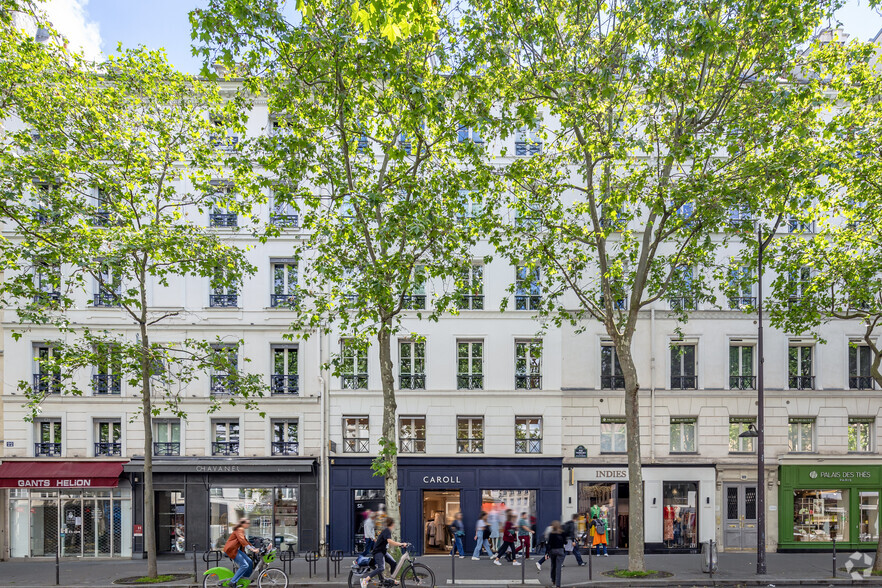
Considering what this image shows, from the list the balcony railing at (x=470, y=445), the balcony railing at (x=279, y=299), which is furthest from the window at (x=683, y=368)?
the balcony railing at (x=279, y=299)

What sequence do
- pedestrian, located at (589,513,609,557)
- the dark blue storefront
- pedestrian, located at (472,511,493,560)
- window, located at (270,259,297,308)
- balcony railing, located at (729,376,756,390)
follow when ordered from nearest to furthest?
1. pedestrian, located at (472,511,493,560)
2. pedestrian, located at (589,513,609,557)
3. the dark blue storefront
4. balcony railing, located at (729,376,756,390)
5. window, located at (270,259,297,308)

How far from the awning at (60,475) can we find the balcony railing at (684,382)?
17988 millimetres

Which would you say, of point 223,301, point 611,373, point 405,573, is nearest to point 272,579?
point 405,573

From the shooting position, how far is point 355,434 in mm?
22031

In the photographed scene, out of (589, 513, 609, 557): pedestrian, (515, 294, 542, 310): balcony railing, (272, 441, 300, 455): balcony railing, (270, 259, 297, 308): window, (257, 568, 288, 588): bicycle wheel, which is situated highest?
(270, 259, 297, 308): window

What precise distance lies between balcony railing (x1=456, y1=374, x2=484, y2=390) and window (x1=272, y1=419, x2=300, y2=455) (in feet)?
18.1

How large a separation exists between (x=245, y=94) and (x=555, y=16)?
11.1 meters

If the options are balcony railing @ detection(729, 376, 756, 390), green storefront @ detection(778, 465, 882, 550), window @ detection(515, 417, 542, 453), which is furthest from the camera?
balcony railing @ detection(729, 376, 756, 390)

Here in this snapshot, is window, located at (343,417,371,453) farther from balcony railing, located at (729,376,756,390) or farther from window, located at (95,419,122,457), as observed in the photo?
balcony railing, located at (729,376,756,390)

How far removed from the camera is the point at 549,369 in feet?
73.0

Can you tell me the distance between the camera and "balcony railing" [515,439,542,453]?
22047 mm

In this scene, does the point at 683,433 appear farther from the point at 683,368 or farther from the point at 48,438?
the point at 48,438

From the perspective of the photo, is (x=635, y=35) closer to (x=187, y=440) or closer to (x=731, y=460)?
(x=731, y=460)

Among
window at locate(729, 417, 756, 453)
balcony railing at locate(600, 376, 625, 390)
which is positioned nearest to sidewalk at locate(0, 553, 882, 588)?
window at locate(729, 417, 756, 453)
